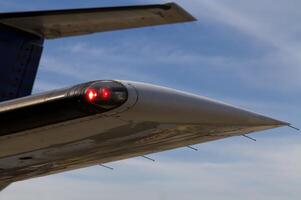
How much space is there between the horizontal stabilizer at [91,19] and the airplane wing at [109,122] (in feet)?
3.52

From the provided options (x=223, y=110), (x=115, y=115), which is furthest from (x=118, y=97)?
(x=223, y=110)

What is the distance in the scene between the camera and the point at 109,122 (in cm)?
704

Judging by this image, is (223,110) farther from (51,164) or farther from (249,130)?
(51,164)

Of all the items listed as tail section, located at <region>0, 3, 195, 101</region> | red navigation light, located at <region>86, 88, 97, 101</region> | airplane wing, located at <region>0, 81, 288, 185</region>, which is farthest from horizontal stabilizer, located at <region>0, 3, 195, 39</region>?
red navigation light, located at <region>86, 88, 97, 101</region>

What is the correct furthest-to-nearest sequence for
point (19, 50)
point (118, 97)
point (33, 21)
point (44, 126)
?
point (19, 50) → point (33, 21) → point (44, 126) → point (118, 97)

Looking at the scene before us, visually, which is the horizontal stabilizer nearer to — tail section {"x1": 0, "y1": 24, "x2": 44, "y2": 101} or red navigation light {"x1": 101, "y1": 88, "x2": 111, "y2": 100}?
tail section {"x1": 0, "y1": 24, "x2": 44, "y2": 101}

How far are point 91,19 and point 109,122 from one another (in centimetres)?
277

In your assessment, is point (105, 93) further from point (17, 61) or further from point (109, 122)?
point (17, 61)

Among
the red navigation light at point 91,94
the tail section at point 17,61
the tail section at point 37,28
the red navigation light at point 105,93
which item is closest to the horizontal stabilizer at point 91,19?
the tail section at point 37,28

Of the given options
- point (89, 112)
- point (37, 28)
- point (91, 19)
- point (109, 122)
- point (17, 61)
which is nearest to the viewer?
point (89, 112)

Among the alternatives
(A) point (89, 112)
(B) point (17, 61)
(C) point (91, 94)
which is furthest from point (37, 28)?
(C) point (91, 94)

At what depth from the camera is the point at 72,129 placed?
7.25 m

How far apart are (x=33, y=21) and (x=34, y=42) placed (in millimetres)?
1041

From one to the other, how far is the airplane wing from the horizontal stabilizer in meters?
1.07
